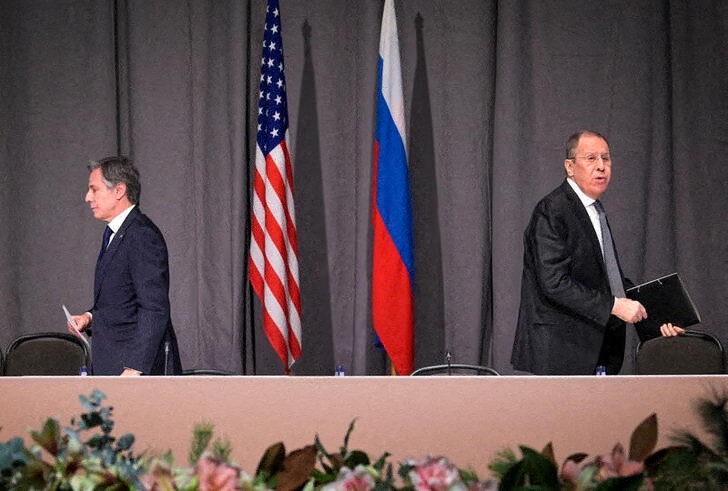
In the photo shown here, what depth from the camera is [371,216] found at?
610 cm

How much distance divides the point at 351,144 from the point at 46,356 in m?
2.38

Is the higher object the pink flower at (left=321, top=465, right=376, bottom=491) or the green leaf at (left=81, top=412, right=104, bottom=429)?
the green leaf at (left=81, top=412, right=104, bottom=429)

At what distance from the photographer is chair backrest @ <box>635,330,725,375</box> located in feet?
14.3

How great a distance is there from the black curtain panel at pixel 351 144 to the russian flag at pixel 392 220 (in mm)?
417

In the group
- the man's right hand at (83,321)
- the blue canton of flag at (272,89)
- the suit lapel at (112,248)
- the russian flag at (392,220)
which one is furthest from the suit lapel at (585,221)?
the man's right hand at (83,321)

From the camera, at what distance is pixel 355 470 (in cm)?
97

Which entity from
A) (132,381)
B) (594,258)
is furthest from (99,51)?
(132,381)

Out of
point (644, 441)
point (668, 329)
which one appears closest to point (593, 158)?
point (668, 329)

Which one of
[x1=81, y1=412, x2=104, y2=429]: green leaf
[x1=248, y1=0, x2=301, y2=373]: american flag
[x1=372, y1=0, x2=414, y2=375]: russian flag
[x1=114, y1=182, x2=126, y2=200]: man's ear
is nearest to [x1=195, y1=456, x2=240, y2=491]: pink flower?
[x1=81, y1=412, x2=104, y2=429]: green leaf

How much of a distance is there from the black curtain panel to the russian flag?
0.42 meters

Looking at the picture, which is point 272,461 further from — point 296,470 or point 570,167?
point 570,167

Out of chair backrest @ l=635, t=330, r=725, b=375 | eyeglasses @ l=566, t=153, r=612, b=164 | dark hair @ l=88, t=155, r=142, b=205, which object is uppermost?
eyeglasses @ l=566, t=153, r=612, b=164

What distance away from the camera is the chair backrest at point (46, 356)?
442 cm

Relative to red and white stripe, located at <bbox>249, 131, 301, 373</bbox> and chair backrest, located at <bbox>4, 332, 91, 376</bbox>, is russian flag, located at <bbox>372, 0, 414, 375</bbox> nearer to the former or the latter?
red and white stripe, located at <bbox>249, 131, 301, 373</bbox>
